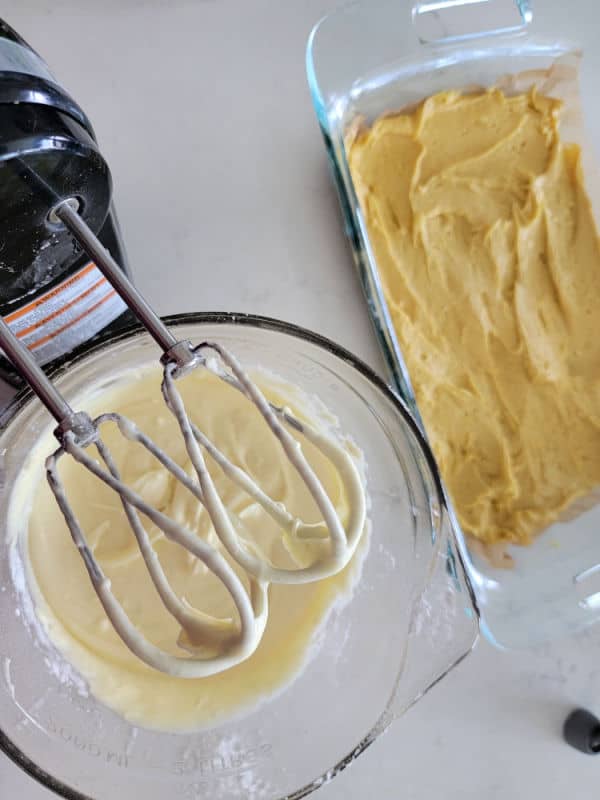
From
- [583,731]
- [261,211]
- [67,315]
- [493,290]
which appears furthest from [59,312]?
[583,731]

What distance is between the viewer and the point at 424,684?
45 cm

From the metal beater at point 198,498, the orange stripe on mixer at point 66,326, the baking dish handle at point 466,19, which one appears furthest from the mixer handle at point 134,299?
the baking dish handle at point 466,19

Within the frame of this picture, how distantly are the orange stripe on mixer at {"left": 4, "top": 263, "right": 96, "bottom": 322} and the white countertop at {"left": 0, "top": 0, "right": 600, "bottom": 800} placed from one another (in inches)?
7.7

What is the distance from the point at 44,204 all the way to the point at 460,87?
1.62 feet

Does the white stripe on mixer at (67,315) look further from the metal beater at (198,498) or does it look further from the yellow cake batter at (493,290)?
the yellow cake batter at (493,290)

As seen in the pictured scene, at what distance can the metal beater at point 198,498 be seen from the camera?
361mm

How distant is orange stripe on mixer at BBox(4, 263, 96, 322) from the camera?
45 cm

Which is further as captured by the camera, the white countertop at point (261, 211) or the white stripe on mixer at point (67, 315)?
the white countertop at point (261, 211)

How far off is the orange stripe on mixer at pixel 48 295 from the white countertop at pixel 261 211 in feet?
0.64

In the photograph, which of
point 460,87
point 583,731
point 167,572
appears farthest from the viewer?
point 460,87

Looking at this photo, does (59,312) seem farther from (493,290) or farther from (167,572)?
(493,290)

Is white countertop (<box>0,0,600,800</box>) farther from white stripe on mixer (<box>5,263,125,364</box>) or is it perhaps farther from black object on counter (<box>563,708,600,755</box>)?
white stripe on mixer (<box>5,263,125,364</box>)

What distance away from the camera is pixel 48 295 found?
0.46 m

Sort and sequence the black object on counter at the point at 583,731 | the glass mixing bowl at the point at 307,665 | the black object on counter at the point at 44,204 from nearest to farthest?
the black object on counter at the point at 44,204 < the glass mixing bowl at the point at 307,665 < the black object on counter at the point at 583,731
